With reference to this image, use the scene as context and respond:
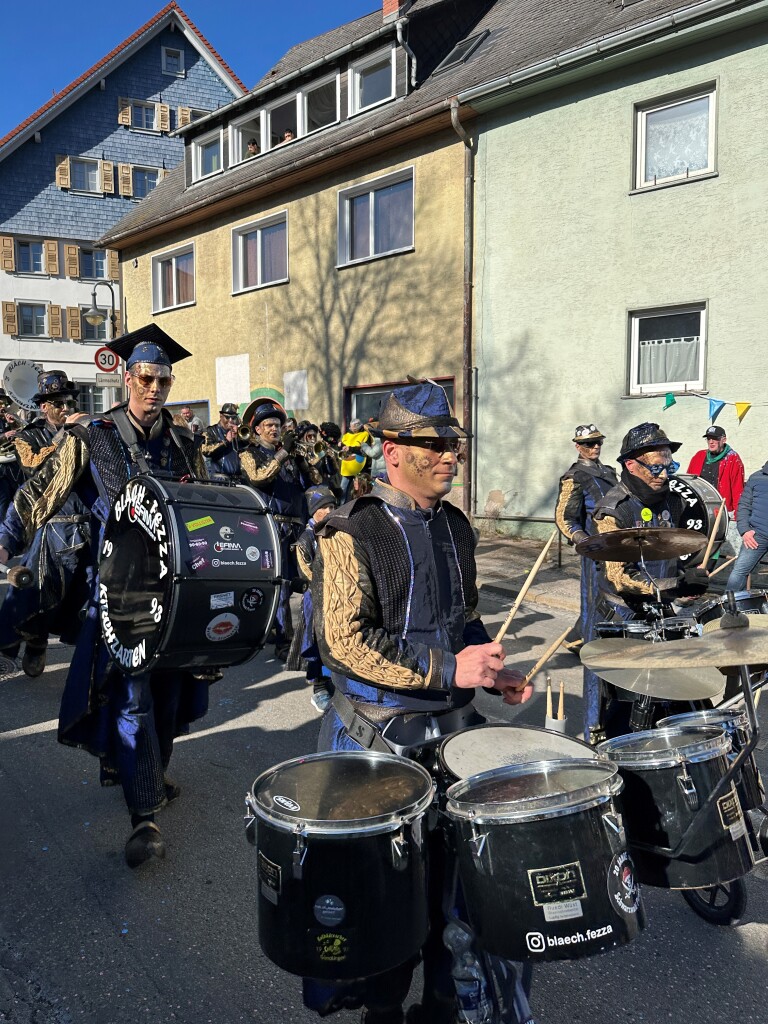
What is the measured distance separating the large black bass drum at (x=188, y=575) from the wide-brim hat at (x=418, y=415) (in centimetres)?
90

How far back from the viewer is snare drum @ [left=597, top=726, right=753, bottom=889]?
2.11 m

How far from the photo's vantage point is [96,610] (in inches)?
138

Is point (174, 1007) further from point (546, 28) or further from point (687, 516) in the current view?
point (546, 28)

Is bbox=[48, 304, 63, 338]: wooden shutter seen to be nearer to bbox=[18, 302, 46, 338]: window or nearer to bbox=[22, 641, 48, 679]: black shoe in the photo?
bbox=[18, 302, 46, 338]: window

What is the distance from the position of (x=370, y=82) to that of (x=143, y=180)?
17.3 m

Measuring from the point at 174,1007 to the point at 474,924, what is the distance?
1.22 metres

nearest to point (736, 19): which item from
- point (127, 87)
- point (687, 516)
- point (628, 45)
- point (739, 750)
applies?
point (628, 45)

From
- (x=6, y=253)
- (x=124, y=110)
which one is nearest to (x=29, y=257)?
(x=6, y=253)

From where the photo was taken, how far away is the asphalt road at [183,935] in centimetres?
248

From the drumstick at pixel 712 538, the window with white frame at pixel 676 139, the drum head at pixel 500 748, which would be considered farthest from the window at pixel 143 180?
the drum head at pixel 500 748

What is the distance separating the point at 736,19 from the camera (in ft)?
32.9

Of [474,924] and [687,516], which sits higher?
[687,516]

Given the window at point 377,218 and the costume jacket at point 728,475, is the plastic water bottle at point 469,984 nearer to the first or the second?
the costume jacket at point 728,475

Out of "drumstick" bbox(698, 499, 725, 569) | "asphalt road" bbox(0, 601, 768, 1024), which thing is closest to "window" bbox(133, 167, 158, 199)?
"asphalt road" bbox(0, 601, 768, 1024)
